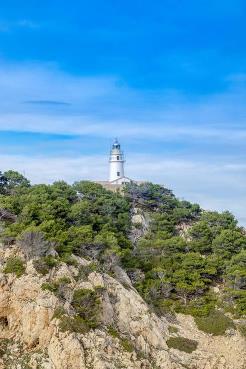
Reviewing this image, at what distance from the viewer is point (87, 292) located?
30312mm

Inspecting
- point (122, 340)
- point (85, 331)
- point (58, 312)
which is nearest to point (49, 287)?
point (58, 312)

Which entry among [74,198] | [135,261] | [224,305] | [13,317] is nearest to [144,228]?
[74,198]

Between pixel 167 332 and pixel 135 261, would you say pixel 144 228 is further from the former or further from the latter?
pixel 167 332

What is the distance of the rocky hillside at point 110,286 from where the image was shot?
2762cm

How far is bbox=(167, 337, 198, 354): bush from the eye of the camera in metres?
32.8

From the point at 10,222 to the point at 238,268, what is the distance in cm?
1853

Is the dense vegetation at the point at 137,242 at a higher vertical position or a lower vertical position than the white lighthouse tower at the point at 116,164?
lower

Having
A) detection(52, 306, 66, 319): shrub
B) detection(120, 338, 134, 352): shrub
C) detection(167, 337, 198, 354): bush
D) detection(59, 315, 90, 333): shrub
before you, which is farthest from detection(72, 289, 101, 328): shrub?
detection(167, 337, 198, 354): bush

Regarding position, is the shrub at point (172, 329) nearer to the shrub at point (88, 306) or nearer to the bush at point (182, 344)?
the bush at point (182, 344)

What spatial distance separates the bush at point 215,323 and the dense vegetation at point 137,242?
0.49m

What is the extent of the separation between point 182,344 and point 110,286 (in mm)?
5778

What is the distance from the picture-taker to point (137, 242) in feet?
151

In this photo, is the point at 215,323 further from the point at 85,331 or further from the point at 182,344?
the point at 85,331

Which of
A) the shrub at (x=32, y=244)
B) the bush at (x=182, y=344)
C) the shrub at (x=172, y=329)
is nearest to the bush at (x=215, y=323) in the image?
the shrub at (x=172, y=329)
